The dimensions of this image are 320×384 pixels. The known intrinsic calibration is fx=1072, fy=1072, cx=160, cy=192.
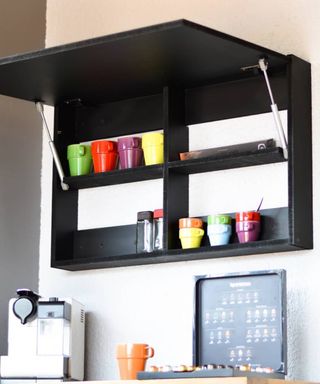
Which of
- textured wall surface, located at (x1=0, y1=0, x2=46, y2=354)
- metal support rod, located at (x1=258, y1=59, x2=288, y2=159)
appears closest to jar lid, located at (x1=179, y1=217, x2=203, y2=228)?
metal support rod, located at (x1=258, y1=59, x2=288, y2=159)

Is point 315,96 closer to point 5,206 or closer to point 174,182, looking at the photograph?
point 174,182

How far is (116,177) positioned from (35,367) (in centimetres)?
68

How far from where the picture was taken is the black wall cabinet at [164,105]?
3205 mm

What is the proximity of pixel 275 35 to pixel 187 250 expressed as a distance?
754 mm

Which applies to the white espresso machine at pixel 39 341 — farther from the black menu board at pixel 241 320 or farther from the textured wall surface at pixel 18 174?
the black menu board at pixel 241 320

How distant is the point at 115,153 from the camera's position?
3.68 meters

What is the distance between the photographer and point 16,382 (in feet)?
11.2

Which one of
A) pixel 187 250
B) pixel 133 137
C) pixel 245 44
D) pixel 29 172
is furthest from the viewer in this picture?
pixel 29 172

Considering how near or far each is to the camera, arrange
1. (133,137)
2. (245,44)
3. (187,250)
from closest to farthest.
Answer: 1. (245,44)
2. (187,250)
3. (133,137)

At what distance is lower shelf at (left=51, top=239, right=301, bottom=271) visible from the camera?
3.23 meters

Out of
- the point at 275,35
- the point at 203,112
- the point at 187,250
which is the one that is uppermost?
the point at 275,35

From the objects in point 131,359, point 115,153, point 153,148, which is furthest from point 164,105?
point 131,359

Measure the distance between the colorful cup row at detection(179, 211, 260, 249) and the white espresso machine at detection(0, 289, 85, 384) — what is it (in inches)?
18.0

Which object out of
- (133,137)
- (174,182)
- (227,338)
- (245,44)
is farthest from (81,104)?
(227,338)
